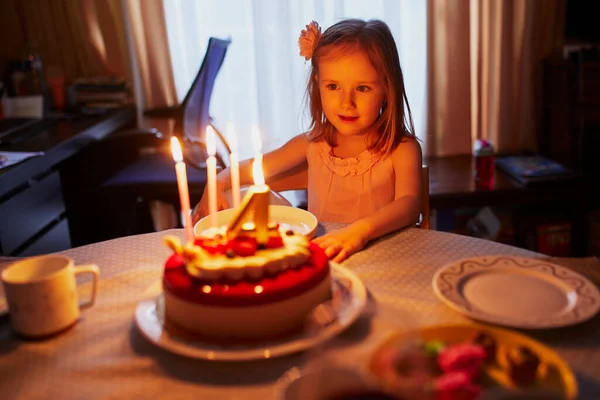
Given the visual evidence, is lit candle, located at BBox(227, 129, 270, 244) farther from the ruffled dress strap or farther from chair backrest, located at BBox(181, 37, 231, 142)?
chair backrest, located at BBox(181, 37, 231, 142)

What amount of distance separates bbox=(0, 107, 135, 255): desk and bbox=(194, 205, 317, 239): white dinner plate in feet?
3.56

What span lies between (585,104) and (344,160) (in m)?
1.93

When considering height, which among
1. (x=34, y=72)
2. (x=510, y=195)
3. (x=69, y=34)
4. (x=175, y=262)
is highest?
(x=69, y=34)

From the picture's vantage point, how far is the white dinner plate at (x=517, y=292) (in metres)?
0.88

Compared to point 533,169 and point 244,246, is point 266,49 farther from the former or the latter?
point 244,246

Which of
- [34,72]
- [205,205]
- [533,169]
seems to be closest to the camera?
[205,205]

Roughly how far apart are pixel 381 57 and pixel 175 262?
82cm

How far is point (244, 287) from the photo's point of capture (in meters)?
0.88

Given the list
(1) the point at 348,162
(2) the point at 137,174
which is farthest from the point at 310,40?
(2) the point at 137,174

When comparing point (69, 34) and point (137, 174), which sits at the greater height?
point (69, 34)

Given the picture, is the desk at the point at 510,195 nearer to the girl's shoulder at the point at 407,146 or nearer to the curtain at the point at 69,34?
the girl's shoulder at the point at 407,146

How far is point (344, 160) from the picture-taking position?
5.53 ft

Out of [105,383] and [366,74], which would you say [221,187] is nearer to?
[366,74]

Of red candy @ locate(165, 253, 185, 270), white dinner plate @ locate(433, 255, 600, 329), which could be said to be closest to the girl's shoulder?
white dinner plate @ locate(433, 255, 600, 329)
